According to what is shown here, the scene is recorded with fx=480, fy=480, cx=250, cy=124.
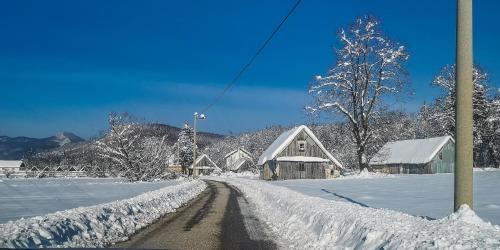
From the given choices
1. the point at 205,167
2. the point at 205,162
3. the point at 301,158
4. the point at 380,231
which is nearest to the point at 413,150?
the point at 301,158

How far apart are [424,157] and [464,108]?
222 feet

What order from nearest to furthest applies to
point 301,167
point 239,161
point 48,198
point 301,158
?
point 48,198, point 301,158, point 301,167, point 239,161

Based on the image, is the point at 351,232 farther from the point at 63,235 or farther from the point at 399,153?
the point at 399,153

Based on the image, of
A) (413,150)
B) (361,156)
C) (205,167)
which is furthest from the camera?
(205,167)

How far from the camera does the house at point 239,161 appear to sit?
12769 cm

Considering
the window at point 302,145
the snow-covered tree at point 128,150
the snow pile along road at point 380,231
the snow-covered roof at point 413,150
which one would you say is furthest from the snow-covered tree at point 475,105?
the snow pile along road at point 380,231

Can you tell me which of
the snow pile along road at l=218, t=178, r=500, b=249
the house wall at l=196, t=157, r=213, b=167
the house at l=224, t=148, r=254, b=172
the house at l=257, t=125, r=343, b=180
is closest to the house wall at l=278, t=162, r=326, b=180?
the house at l=257, t=125, r=343, b=180

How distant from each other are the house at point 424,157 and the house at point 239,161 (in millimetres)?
53880

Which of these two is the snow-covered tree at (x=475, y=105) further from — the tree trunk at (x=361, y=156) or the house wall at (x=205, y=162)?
the house wall at (x=205, y=162)

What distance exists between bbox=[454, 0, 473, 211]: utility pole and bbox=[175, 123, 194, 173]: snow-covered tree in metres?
102

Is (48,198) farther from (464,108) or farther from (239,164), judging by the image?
(239,164)

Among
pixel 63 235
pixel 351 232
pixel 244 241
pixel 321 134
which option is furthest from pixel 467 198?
pixel 321 134

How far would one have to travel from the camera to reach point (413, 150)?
76.0 metres

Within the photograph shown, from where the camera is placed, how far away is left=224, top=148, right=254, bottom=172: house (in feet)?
419
